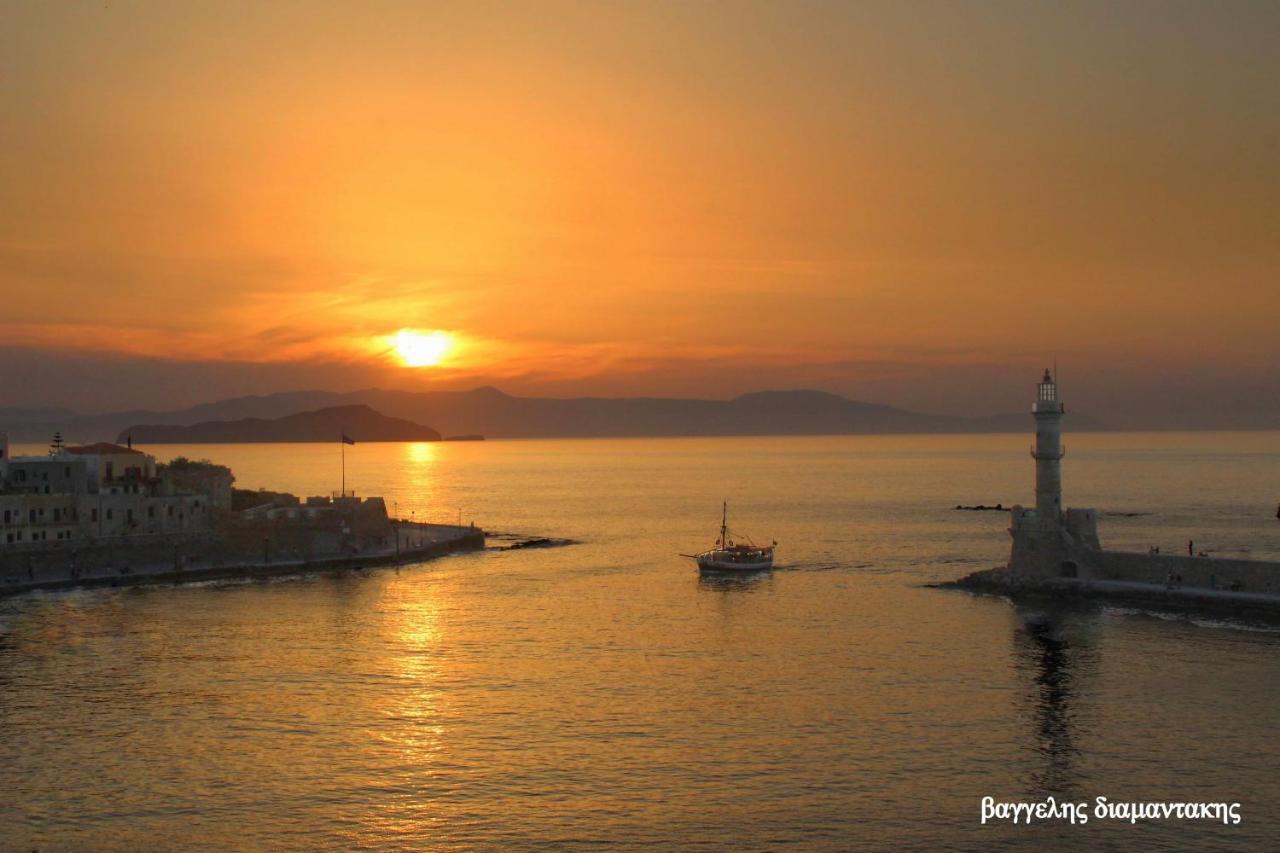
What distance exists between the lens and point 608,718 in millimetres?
40000

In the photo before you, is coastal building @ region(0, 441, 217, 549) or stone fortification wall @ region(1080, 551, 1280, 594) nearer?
stone fortification wall @ region(1080, 551, 1280, 594)

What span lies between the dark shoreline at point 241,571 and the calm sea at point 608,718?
262cm

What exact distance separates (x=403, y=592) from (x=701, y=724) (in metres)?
36.8

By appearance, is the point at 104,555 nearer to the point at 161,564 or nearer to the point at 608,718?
the point at 161,564

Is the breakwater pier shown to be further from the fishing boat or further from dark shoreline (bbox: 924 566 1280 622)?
dark shoreline (bbox: 924 566 1280 622)

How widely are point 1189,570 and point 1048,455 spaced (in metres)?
10.0

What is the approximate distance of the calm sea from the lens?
30.3 m

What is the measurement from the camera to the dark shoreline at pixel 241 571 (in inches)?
2771

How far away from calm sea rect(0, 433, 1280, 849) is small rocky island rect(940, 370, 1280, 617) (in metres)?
3.23

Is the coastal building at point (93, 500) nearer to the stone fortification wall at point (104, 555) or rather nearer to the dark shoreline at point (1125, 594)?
the stone fortification wall at point (104, 555)

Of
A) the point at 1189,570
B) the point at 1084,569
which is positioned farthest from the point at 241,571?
the point at 1189,570

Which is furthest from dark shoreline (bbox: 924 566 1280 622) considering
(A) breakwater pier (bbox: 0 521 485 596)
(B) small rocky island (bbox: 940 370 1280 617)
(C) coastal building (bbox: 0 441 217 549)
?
(C) coastal building (bbox: 0 441 217 549)

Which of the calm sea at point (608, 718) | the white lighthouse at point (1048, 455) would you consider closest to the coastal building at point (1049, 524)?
the white lighthouse at point (1048, 455)

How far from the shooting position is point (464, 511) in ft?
520
